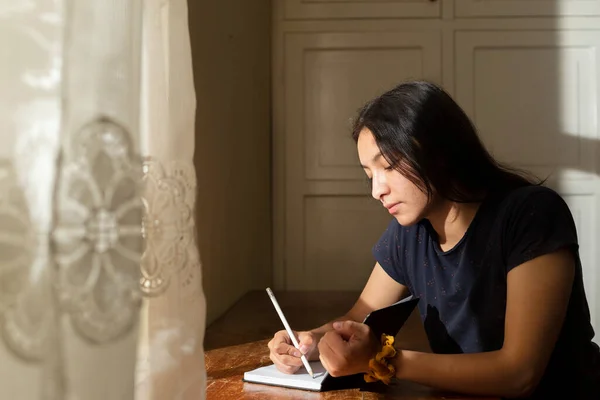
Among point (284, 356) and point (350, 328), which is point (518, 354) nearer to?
point (350, 328)

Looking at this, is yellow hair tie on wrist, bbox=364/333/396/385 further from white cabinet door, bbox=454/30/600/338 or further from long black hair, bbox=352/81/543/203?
white cabinet door, bbox=454/30/600/338

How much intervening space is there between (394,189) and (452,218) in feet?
0.47

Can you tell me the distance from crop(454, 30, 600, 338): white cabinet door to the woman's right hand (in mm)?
1854

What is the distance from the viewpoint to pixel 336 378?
3.42 feet

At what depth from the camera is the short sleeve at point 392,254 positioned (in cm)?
136

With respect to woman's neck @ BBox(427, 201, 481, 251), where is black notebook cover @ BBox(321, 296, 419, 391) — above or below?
below

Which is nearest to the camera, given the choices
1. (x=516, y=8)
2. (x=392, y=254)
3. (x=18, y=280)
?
(x=18, y=280)

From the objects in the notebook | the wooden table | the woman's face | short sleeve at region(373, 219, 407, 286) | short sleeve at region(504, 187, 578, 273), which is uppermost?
the woman's face

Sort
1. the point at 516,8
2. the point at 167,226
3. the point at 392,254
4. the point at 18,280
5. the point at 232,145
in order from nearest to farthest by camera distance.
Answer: the point at 18,280
the point at 167,226
the point at 392,254
the point at 232,145
the point at 516,8

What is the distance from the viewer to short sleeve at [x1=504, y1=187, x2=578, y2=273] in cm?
105

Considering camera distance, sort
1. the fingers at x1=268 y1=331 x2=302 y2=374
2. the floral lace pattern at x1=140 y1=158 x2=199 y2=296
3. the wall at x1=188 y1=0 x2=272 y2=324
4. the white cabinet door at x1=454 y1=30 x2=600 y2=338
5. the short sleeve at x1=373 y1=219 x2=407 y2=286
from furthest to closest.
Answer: the white cabinet door at x1=454 y1=30 x2=600 y2=338, the wall at x1=188 y1=0 x2=272 y2=324, the short sleeve at x1=373 y1=219 x2=407 y2=286, the fingers at x1=268 y1=331 x2=302 y2=374, the floral lace pattern at x1=140 y1=158 x2=199 y2=296

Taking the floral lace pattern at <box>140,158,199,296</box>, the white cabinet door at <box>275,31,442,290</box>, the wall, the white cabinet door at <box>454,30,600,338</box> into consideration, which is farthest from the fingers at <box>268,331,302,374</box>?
the white cabinet door at <box>454,30,600,338</box>

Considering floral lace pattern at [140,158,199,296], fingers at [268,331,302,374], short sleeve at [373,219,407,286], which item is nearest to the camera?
floral lace pattern at [140,158,199,296]

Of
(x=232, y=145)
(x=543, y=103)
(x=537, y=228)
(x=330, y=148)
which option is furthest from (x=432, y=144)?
(x=543, y=103)
